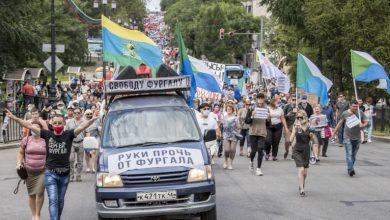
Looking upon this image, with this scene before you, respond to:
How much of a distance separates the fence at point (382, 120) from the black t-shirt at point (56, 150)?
71.0 ft

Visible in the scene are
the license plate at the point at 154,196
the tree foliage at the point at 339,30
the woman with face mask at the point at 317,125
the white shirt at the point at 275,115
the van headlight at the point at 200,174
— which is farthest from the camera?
the tree foliage at the point at 339,30

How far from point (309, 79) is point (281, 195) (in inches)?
314

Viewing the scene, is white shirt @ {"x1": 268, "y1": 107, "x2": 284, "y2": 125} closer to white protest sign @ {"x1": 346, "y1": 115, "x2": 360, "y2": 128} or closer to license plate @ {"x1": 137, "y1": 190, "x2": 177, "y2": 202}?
white protest sign @ {"x1": 346, "y1": 115, "x2": 360, "y2": 128}

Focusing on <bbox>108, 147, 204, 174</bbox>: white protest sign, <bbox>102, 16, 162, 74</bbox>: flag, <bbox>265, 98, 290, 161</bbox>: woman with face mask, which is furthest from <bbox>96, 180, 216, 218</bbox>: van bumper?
<bbox>265, 98, 290, 161</bbox>: woman with face mask

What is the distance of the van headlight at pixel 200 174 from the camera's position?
30.5 feet

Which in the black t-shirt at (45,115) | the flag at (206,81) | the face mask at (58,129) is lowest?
the face mask at (58,129)

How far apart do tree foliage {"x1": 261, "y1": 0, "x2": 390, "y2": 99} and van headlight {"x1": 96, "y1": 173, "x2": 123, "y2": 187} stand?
74.8ft

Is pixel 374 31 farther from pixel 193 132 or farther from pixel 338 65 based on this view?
pixel 193 132

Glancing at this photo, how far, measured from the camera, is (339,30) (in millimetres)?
33219

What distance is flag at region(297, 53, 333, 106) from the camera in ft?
66.0

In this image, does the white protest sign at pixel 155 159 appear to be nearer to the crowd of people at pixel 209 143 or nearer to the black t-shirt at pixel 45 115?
the crowd of people at pixel 209 143

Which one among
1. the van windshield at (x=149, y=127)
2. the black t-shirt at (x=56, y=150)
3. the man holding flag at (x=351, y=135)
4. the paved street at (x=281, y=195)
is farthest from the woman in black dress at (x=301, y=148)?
the black t-shirt at (x=56, y=150)

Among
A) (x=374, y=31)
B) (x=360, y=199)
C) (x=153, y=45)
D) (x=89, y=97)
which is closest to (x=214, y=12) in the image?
(x=374, y=31)

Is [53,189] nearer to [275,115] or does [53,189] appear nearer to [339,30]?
[275,115]
